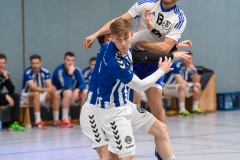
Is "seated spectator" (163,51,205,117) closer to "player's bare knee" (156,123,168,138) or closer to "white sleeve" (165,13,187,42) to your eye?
"white sleeve" (165,13,187,42)

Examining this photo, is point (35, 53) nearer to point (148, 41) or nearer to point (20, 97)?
point (20, 97)

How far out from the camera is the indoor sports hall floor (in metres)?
6.40

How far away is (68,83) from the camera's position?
1059cm

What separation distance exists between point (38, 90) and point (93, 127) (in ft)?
19.3

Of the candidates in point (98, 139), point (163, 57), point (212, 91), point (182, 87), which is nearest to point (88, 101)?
point (98, 139)

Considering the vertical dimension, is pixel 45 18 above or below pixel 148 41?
above

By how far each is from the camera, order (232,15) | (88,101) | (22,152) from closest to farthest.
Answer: (88,101) < (22,152) < (232,15)

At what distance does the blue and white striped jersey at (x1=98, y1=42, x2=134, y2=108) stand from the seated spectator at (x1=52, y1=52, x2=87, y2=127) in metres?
6.02

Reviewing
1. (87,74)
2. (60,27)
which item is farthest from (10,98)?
(60,27)

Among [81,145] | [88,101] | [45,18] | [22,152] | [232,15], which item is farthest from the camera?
[232,15]

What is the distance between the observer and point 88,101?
4598 millimetres

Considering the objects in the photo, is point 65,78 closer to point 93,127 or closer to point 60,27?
point 60,27

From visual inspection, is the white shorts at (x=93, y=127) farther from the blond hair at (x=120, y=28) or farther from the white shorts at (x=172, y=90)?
the white shorts at (x=172, y=90)

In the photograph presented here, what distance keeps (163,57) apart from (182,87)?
287 inches
